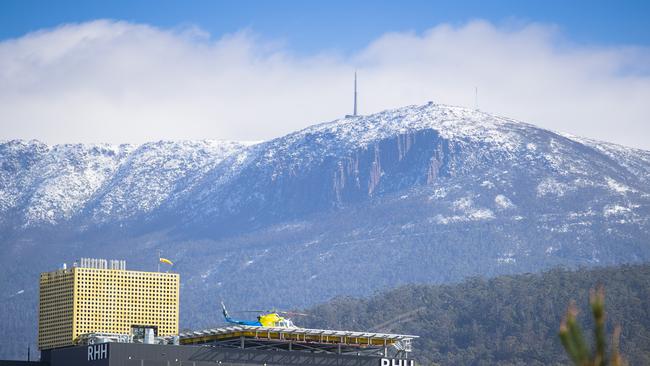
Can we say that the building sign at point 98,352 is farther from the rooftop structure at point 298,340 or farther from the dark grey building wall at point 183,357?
the rooftop structure at point 298,340

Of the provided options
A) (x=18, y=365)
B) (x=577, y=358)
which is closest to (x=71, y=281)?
(x=18, y=365)

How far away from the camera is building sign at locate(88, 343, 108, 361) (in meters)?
130

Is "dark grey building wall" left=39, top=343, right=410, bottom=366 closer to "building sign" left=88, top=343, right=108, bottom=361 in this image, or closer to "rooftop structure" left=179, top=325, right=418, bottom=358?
"building sign" left=88, top=343, right=108, bottom=361

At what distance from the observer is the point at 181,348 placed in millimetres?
133875

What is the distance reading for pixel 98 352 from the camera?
433ft

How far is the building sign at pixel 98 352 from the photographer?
13012cm

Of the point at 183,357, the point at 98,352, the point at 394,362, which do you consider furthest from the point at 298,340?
the point at 98,352

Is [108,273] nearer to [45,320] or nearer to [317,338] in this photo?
[45,320]

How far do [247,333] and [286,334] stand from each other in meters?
3.78

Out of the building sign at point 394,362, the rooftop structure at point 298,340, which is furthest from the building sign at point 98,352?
the building sign at point 394,362

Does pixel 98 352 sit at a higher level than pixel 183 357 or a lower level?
higher

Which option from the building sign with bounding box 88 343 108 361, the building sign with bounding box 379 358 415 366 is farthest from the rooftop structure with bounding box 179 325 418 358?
the building sign with bounding box 88 343 108 361

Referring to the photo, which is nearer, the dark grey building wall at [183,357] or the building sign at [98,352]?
the building sign at [98,352]

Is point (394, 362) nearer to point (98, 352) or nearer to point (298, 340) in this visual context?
point (298, 340)
